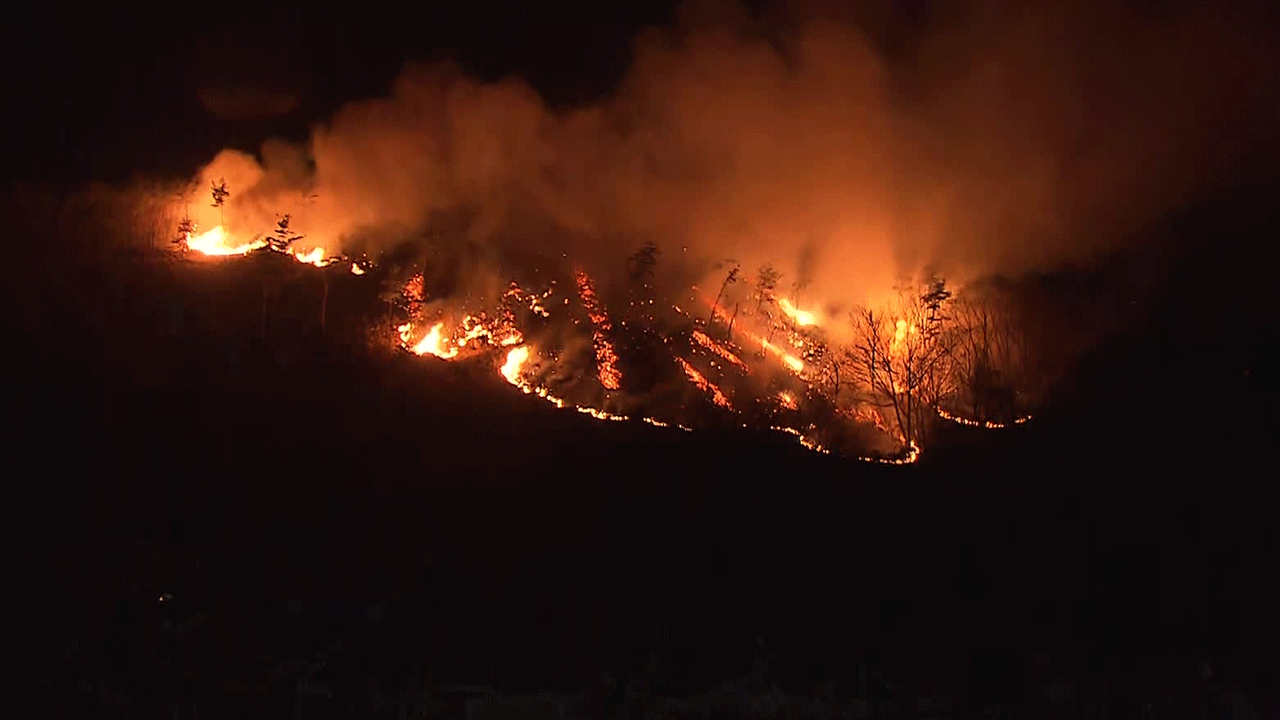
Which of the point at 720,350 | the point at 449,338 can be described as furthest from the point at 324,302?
the point at 720,350

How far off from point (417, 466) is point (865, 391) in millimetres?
7177

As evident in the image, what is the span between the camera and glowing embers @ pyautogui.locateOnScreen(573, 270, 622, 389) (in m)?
17.5

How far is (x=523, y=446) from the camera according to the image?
15.2 m

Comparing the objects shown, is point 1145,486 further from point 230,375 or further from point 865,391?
point 230,375

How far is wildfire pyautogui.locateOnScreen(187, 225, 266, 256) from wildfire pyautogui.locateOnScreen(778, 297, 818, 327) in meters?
8.91

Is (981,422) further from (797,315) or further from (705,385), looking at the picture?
(797,315)

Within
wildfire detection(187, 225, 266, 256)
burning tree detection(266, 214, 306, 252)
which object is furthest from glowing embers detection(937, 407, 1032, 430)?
wildfire detection(187, 225, 266, 256)

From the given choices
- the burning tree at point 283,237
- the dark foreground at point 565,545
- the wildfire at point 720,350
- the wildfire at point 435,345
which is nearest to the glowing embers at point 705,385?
the wildfire at point 720,350

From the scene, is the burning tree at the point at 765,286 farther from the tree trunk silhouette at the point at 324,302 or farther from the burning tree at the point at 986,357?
the tree trunk silhouette at the point at 324,302

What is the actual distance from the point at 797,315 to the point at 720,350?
191 cm

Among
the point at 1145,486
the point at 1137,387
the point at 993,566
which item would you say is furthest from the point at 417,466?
the point at 1137,387

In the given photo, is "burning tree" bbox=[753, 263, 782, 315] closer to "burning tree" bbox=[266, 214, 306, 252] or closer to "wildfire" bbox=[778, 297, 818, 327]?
"wildfire" bbox=[778, 297, 818, 327]

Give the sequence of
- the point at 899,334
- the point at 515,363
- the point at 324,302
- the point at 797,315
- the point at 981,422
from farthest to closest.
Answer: the point at 797,315 < the point at 899,334 < the point at 324,302 < the point at 515,363 < the point at 981,422

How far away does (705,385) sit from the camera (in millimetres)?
17734
